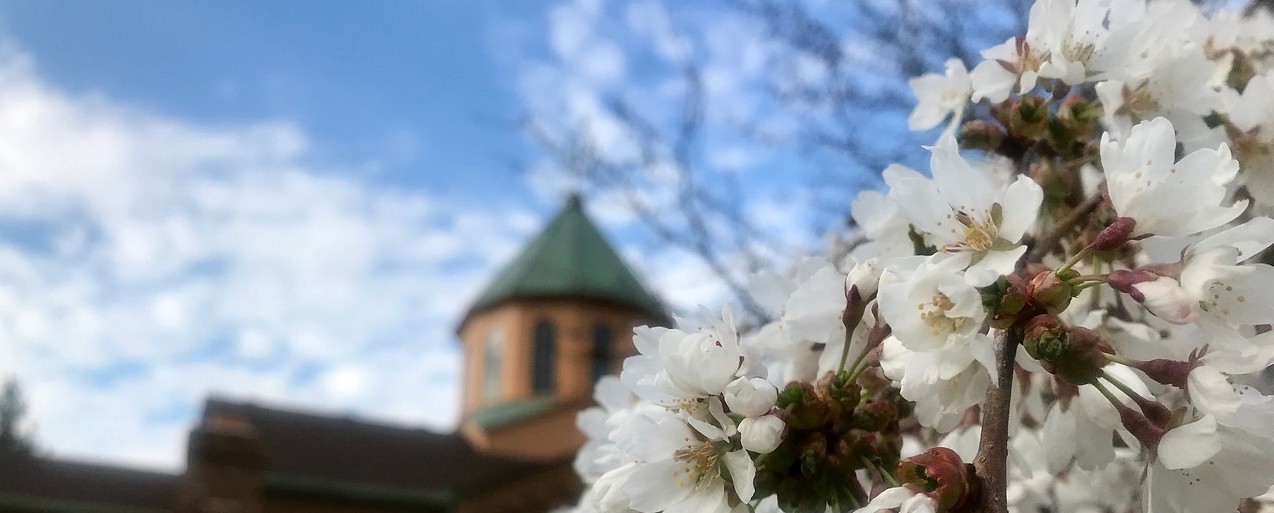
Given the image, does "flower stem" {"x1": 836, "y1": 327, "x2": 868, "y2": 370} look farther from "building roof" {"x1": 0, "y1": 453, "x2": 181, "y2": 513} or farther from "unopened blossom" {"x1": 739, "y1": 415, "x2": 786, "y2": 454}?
"building roof" {"x1": 0, "y1": 453, "x2": 181, "y2": 513}

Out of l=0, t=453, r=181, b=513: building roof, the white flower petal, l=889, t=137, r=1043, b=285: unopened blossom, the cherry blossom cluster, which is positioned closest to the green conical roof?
l=0, t=453, r=181, b=513: building roof

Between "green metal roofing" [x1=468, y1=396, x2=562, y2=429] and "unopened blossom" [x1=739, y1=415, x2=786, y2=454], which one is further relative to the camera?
"green metal roofing" [x1=468, y1=396, x2=562, y2=429]

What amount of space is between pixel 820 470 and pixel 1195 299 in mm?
341

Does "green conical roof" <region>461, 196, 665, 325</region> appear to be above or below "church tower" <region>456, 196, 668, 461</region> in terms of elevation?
above

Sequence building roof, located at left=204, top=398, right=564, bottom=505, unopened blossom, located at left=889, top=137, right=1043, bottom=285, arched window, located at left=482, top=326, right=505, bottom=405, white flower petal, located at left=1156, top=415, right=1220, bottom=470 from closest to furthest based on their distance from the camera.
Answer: white flower petal, located at left=1156, top=415, right=1220, bottom=470 → unopened blossom, located at left=889, top=137, right=1043, bottom=285 → building roof, located at left=204, top=398, right=564, bottom=505 → arched window, located at left=482, top=326, right=505, bottom=405

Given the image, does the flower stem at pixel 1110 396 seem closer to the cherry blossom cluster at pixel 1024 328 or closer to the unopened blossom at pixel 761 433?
the cherry blossom cluster at pixel 1024 328

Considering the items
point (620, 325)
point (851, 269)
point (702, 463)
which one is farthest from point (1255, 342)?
point (620, 325)

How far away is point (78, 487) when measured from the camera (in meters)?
16.3

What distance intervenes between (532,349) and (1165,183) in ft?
69.2

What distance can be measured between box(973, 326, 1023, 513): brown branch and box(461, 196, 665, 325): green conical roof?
19.1 metres

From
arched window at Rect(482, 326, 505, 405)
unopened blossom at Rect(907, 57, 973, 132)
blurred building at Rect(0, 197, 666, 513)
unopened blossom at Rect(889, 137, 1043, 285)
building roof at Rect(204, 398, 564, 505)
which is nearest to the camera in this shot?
unopened blossom at Rect(889, 137, 1043, 285)

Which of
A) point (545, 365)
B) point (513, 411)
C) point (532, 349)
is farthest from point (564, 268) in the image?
point (513, 411)

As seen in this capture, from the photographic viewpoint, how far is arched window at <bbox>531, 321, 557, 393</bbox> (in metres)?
21.1

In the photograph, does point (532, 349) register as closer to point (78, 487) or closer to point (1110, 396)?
point (78, 487)
